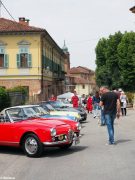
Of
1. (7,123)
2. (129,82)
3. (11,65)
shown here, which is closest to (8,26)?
(11,65)

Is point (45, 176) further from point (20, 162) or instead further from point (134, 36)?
point (134, 36)

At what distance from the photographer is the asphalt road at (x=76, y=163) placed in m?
9.09

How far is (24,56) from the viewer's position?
4434 centimetres

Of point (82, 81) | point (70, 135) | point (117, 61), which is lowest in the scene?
point (70, 135)

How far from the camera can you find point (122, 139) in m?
15.3

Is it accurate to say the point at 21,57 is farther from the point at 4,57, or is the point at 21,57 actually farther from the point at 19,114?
the point at 19,114

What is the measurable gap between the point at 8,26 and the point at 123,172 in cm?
3793

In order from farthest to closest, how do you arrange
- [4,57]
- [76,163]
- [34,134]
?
[4,57] → [34,134] → [76,163]

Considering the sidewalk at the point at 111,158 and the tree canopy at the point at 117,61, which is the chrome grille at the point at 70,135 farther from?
the tree canopy at the point at 117,61

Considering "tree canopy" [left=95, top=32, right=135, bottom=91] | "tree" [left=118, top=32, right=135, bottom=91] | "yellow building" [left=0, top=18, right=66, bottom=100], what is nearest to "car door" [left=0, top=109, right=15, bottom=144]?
"yellow building" [left=0, top=18, right=66, bottom=100]

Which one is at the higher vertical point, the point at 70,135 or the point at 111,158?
the point at 70,135

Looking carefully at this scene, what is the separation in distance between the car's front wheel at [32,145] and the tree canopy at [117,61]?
159 ft

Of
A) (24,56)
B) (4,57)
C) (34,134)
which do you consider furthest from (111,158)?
(4,57)

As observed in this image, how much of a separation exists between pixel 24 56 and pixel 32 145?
32783 millimetres
